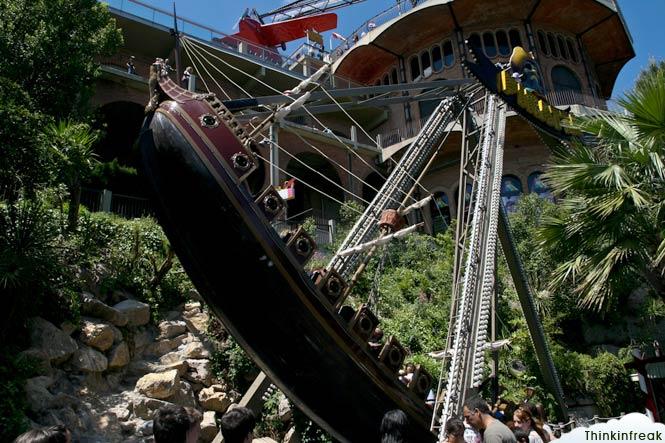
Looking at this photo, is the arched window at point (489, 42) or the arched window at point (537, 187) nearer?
the arched window at point (537, 187)

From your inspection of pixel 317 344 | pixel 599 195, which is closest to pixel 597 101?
pixel 599 195

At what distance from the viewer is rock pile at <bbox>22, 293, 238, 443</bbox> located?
8.01 metres

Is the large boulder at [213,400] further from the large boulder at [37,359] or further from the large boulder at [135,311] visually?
the large boulder at [37,359]

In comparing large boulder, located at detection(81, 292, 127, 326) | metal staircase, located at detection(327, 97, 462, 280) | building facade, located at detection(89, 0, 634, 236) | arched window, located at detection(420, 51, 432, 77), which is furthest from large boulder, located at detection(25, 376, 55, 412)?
arched window, located at detection(420, 51, 432, 77)

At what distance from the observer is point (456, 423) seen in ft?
12.4

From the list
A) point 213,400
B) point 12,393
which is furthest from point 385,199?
point 12,393

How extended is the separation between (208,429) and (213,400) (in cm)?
71

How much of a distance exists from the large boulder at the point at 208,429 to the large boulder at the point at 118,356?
1.76m

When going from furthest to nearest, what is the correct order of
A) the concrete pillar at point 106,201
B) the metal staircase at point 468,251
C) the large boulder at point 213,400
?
1. the concrete pillar at point 106,201
2. the large boulder at point 213,400
3. the metal staircase at point 468,251

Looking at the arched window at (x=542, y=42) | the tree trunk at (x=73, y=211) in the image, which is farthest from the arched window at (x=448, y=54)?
the tree trunk at (x=73, y=211)

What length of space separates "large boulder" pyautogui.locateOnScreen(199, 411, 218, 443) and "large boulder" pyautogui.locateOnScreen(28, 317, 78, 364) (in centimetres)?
245

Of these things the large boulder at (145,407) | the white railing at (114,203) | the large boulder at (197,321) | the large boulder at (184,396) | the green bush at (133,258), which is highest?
the white railing at (114,203)

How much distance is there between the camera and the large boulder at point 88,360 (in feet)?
29.1

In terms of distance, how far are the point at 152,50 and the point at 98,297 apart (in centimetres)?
1438
